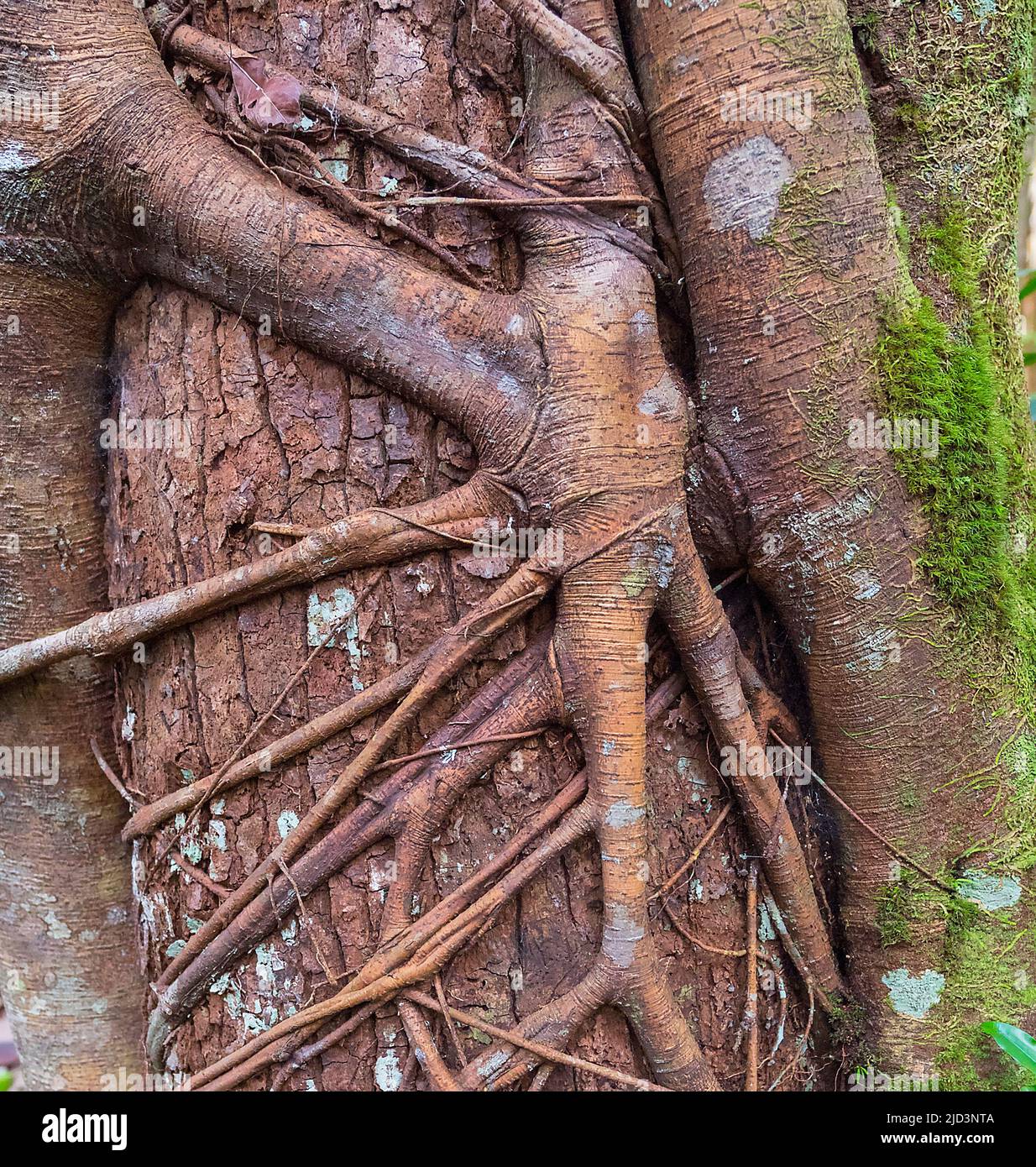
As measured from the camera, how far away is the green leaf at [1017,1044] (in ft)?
4.74

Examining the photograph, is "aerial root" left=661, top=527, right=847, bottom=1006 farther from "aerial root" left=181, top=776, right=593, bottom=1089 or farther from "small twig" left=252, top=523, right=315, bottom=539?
"small twig" left=252, top=523, right=315, bottom=539

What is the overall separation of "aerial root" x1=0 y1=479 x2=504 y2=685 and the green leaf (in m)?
1.27

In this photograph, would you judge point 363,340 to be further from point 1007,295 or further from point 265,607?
point 1007,295

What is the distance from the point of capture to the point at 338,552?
1.52m

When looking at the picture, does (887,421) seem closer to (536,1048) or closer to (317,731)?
(317,731)

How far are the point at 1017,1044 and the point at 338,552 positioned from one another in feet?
4.74

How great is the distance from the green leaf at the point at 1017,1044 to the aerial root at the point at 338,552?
4.17 ft

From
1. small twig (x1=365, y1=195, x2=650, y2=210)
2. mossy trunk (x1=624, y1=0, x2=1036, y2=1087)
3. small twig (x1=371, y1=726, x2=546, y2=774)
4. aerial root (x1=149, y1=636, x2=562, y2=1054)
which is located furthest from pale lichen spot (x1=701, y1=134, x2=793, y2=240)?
small twig (x1=371, y1=726, x2=546, y2=774)

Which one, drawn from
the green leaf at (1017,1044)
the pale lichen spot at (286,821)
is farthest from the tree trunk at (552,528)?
the green leaf at (1017,1044)

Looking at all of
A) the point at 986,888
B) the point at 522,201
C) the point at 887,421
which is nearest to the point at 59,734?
the point at 522,201

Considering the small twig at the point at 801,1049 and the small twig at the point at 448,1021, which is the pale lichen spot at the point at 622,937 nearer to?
the small twig at the point at 448,1021

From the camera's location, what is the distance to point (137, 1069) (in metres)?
2.14

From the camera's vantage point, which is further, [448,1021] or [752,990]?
[752,990]

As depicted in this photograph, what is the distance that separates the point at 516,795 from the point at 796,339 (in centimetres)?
98
